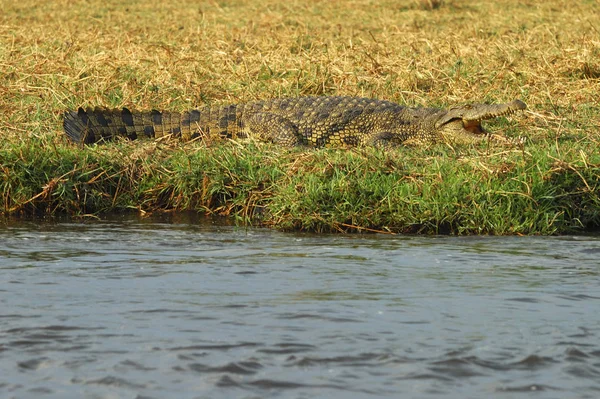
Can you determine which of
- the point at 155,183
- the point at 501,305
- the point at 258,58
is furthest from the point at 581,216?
the point at 258,58

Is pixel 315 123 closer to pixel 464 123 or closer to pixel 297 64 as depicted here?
pixel 464 123

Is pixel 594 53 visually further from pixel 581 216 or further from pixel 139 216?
pixel 139 216

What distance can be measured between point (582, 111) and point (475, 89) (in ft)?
3.82

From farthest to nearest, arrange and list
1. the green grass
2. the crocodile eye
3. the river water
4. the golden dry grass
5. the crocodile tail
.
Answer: the golden dry grass
the crocodile eye
the crocodile tail
the green grass
the river water

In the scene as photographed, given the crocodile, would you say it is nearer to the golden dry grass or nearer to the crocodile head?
the crocodile head

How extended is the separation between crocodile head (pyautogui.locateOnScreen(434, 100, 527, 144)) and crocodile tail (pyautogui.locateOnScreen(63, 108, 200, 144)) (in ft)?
6.94

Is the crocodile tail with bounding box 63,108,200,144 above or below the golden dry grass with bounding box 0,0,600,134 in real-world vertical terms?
below

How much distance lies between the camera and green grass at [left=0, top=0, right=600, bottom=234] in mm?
6996

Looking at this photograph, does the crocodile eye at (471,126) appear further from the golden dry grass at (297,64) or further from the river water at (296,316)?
the river water at (296,316)

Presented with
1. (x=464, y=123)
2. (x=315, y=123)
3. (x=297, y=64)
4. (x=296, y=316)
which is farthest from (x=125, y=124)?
(x=296, y=316)

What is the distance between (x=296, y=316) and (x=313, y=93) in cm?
567

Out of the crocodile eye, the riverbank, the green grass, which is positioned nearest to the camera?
the riverbank

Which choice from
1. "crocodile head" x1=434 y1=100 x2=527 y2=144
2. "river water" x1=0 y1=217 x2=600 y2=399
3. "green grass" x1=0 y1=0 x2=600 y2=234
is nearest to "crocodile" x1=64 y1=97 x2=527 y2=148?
"crocodile head" x1=434 y1=100 x2=527 y2=144

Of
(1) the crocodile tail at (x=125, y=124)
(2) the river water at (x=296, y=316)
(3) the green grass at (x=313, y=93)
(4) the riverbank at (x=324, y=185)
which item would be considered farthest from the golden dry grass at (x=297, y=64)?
(2) the river water at (x=296, y=316)
